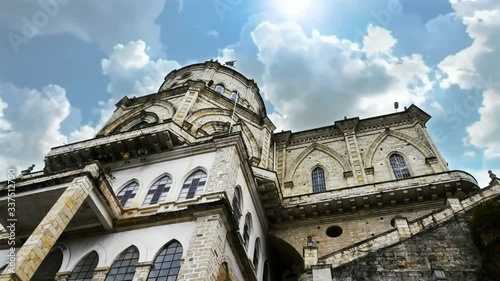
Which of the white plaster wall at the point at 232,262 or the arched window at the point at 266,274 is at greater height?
the arched window at the point at 266,274

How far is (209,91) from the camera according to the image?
27859 millimetres

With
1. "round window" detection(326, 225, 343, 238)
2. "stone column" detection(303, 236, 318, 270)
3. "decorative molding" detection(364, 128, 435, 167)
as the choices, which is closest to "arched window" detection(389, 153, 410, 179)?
"decorative molding" detection(364, 128, 435, 167)

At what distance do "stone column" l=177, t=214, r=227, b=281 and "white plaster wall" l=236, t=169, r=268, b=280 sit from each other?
2735mm

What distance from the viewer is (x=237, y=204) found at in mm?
15766

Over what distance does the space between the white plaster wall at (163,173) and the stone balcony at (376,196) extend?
17.1 ft

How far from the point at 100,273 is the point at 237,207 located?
18.7 feet

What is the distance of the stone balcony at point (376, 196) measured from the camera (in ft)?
61.0

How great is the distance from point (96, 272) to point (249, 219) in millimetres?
6824

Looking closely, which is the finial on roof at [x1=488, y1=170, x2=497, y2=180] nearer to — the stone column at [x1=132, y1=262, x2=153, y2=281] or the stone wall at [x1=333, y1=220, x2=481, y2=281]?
the stone wall at [x1=333, y1=220, x2=481, y2=281]

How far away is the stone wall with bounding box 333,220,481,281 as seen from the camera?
11578 millimetres

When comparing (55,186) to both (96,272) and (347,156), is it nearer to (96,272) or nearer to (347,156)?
(96,272)

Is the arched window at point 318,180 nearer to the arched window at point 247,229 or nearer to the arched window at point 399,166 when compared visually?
the arched window at point 399,166

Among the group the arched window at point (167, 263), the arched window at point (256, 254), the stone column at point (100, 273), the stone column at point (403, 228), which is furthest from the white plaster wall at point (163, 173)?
the stone column at point (403, 228)

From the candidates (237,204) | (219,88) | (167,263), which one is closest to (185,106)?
(219,88)
